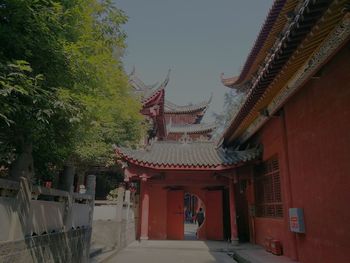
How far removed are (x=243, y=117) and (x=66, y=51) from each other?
5995 millimetres

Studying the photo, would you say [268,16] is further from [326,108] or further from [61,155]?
[61,155]

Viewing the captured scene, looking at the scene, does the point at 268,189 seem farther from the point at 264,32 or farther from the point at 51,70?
the point at 51,70

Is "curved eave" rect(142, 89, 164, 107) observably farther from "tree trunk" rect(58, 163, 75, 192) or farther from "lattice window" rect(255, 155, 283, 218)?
"tree trunk" rect(58, 163, 75, 192)

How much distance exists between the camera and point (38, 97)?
3.41m

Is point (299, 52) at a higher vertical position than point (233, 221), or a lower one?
higher

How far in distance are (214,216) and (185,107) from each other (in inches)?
620

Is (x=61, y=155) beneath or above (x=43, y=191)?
above

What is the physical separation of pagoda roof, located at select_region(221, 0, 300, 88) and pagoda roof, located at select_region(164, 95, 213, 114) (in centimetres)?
1287

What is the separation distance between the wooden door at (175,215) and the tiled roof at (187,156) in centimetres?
166

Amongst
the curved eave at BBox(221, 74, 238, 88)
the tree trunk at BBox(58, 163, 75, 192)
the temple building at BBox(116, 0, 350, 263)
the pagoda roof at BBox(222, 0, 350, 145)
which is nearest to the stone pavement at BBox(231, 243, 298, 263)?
the temple building at BBox(116, 0, 350, 263)

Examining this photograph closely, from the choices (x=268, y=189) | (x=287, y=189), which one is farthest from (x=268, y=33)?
(x=287, y=189)

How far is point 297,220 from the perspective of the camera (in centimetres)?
614

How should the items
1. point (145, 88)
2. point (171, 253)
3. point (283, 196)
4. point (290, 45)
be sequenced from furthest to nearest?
point (145, 88) < point (171, 253) < point (283, 196) < point (290, 45)

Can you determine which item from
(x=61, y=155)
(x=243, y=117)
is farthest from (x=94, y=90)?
(x=243, y=117)
